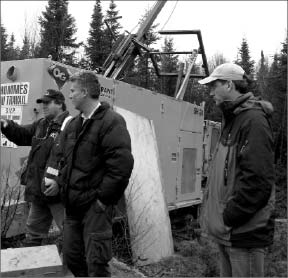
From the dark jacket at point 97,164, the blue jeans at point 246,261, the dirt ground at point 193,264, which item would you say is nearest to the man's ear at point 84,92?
the dark jacket at point 97,164

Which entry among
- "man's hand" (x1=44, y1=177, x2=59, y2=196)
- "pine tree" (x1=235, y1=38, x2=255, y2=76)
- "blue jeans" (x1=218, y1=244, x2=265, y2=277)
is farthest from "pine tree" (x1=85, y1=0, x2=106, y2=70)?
"blue jeans" (x1=218, y1=244, x2=265, y2=277)

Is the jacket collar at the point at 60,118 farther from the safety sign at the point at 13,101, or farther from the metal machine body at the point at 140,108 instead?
the safety sign at the point at 13,101

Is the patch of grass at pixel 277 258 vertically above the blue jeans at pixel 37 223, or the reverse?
the blue jeans at pixel 37 223

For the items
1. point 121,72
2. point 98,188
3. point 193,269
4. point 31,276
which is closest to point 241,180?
point 98,188

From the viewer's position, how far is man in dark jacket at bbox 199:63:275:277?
2389 mm

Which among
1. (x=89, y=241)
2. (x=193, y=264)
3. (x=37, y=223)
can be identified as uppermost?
(x=89, y=241)

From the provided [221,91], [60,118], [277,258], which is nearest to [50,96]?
[60,118]

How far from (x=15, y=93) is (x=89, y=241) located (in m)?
2.66

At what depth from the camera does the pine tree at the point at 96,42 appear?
90.0 feet

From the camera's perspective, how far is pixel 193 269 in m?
5.74

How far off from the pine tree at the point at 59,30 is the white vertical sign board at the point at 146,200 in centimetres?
2030

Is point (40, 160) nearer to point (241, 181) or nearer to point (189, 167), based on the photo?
point (241, 181)

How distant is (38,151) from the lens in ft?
13.1

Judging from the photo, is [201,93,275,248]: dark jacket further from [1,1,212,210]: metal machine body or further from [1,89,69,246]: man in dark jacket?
[1,1,212,210]: metal machine body
